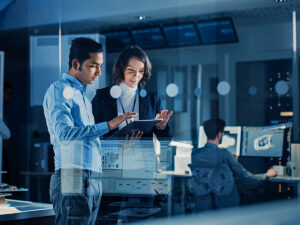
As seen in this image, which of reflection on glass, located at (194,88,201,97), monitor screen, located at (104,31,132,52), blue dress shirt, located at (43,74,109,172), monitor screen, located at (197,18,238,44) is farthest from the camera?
monitor screen, located at (197,18,238,44)

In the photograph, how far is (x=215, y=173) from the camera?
388 cm

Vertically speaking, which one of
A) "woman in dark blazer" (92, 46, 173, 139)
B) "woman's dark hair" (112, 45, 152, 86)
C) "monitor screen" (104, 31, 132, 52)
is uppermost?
"monitor screen" (104, 31, 132, 52)

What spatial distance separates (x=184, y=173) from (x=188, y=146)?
0.85ft

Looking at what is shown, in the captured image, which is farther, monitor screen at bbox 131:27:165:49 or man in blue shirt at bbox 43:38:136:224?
monitor screen at bbox 131:27:165:49

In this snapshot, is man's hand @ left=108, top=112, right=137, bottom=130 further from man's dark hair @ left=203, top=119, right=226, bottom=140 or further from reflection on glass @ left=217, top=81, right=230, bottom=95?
reflection on glass @ left=217, top=81, right=230, bottom=95

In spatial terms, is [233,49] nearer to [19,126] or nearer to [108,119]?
[108,119]

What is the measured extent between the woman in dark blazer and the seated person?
487 mm

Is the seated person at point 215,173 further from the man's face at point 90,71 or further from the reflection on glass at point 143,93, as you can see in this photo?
the man's face at point 90,71

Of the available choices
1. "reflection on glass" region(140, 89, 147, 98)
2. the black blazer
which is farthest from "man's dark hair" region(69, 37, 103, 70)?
"reflection on glass" region(140, 89, 147, 98)

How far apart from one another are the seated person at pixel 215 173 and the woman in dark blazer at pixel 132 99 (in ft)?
1.60

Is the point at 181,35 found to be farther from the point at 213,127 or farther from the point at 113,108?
the point at 113,108

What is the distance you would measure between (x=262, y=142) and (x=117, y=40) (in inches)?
61.5

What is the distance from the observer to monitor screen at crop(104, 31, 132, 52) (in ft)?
12.0

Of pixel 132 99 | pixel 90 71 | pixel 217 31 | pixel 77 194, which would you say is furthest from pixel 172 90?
pixel 77 194
